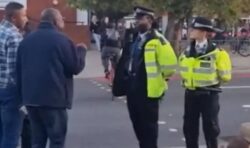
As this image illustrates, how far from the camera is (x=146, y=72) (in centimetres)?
774

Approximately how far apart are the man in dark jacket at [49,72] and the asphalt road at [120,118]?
3054 mm

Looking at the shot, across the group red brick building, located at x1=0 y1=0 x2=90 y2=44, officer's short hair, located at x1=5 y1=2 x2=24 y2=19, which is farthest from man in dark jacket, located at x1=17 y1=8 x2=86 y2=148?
red brick building, located at x1=0 y1=0 x2=90 y2=44

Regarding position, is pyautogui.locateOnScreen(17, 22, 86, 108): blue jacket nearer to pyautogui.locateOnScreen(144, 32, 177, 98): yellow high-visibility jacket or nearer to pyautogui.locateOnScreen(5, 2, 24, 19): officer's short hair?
pyautogui.locateOnScreen(5, 2, 24, 19): officer's short hair

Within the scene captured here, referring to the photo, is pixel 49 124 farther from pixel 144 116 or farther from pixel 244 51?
pixel 244 51

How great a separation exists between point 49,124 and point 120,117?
565 centimetres

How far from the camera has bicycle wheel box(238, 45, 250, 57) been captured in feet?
96.9

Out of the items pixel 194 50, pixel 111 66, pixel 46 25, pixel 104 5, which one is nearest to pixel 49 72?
pixel 46 25

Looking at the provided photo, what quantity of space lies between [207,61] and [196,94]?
417 mm

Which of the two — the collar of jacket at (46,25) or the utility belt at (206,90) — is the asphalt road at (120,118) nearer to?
the utility belt at (206,90)

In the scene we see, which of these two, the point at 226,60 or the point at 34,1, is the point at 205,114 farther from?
the point at 34,1

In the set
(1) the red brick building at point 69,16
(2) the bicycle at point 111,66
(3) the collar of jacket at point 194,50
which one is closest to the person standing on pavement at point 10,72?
(3) the collar of jacket at point 194,50

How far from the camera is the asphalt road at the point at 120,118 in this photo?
10.6 m

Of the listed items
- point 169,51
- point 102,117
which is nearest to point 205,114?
point 169,51

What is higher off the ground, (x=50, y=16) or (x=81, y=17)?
(x=81, y=17)
